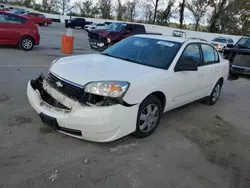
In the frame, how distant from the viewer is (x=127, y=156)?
3.34 meters

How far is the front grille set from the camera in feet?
10.7

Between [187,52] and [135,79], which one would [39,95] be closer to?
[135,79]

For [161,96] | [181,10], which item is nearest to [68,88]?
[161,96]

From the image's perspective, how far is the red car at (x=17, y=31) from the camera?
1036 centimetres

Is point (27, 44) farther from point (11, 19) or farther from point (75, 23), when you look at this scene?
point (75, 23)

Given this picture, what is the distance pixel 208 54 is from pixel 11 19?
28.3 feet

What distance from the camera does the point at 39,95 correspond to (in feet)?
12.1

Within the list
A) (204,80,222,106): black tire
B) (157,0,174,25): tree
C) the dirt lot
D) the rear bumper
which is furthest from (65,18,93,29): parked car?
the dirt lot

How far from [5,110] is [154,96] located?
2.62m

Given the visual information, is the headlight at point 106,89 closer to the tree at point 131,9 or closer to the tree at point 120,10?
the tree at point 131,9

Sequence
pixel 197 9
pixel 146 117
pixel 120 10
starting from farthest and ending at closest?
pixel 120 10 < pixel 197 9 < pixel 146 117

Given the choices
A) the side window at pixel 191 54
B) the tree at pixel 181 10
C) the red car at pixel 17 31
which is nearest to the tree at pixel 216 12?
the tree at pixel 181 10

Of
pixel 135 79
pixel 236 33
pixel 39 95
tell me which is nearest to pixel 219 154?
pixel 135 79

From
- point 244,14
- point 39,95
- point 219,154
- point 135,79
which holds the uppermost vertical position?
point 244,14
